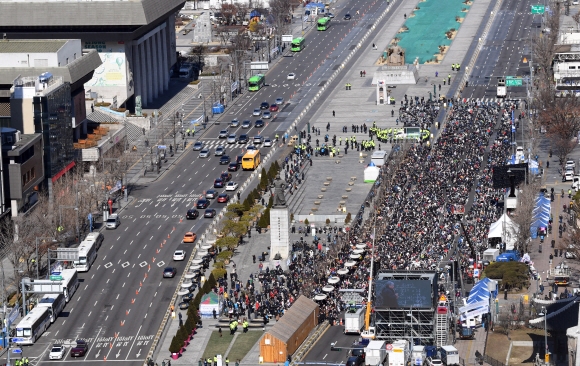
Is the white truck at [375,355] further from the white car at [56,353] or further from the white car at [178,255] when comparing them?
the white car at [178,255]

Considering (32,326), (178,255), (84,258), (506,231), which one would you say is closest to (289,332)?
(32,326)

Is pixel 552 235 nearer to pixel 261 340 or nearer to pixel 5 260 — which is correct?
pixel 261 340

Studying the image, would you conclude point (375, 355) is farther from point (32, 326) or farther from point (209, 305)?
point (32, 326)

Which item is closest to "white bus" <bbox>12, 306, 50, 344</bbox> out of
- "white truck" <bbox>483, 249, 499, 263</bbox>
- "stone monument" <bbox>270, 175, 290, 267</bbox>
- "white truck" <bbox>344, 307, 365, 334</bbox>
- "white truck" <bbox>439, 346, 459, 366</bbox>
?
"stone monument" <bbox>270, 175, 290, 267</bbox>

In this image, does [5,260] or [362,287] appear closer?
[362,287]

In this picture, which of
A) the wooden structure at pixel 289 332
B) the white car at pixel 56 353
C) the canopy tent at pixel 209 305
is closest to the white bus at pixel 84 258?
the canopy tent at pixel 209 305

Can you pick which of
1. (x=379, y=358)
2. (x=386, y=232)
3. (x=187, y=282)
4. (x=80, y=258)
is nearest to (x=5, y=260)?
(x=80, y=258)

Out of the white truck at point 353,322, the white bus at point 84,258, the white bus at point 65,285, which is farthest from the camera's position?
the white bus at point 84,258
